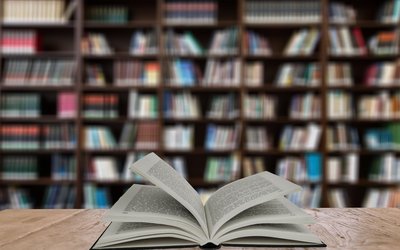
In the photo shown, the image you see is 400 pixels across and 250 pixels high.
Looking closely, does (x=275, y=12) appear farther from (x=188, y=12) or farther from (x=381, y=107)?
(x=381, y=107)

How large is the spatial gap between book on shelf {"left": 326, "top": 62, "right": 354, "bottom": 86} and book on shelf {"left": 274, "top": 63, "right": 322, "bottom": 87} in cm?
10

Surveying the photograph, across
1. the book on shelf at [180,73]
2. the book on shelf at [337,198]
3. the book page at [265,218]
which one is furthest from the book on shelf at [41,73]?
the book page at [265,218]

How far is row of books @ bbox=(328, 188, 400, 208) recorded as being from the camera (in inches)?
142

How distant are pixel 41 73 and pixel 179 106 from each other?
1.24 metres

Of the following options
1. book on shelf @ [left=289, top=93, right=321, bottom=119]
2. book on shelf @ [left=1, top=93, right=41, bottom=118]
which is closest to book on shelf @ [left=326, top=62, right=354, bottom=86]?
book on shelf @ [left=289, top=93, right=321, bottom=119]

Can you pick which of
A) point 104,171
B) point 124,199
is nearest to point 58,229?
point 124,199

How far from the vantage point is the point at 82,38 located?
145 inches

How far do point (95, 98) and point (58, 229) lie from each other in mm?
2871

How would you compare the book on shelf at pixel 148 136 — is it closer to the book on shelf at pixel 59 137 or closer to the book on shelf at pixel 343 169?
the book on shelf at pixel 59 137

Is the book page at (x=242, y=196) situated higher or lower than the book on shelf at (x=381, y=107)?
lower

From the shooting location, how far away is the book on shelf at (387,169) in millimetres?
3637

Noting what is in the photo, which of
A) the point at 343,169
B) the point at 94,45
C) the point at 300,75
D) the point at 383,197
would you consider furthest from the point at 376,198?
the point at 94,45

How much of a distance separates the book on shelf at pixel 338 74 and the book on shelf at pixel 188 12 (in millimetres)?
1100

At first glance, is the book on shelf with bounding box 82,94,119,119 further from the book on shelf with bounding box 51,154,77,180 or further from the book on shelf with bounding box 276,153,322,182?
the book on shelf with bounding box 276,153,322,182
